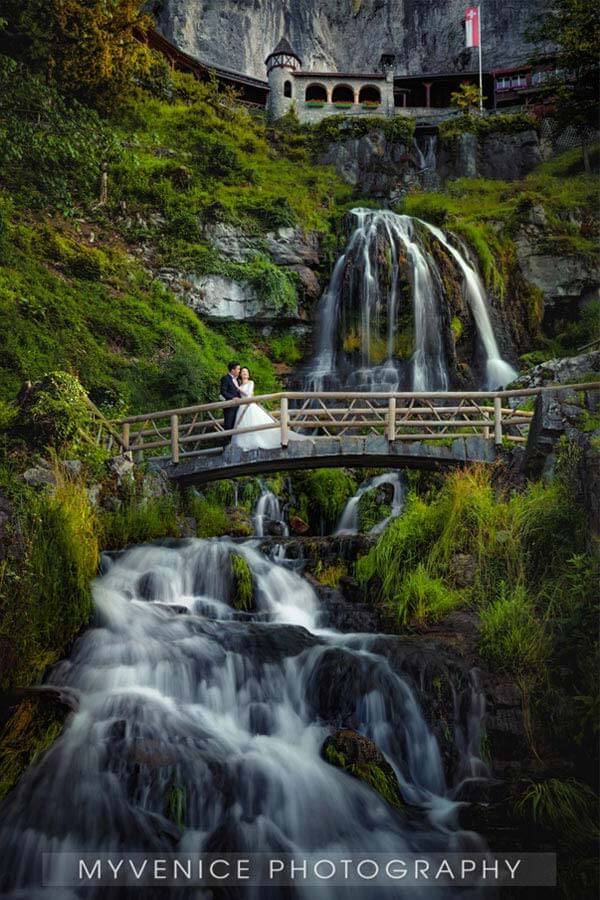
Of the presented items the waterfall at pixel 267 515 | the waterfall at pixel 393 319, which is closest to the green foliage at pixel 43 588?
the waterfall at pixel 267 515

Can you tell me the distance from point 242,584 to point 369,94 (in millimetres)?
28754

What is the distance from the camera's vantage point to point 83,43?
50.1ft

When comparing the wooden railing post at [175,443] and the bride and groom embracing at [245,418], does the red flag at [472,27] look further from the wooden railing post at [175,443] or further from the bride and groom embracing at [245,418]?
the wooden railing post at [175,443]

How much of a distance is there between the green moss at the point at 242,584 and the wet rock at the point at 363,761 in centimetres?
237

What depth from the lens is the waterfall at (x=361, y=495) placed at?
39.9 ft

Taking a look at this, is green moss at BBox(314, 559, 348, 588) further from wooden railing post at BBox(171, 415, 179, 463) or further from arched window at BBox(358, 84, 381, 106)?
arched window at BBox(358, 84, 381, 106)

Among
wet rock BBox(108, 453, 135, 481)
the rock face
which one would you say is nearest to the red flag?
the rock face

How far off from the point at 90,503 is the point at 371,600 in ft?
9.96

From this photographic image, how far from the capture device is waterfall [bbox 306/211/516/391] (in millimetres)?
16500

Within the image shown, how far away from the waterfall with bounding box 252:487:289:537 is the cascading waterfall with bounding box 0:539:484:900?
4.68m

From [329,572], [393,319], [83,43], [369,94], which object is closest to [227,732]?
[329,572]

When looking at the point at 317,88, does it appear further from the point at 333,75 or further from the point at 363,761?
the point at 363,761

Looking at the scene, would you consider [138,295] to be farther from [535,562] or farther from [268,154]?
[535,562]

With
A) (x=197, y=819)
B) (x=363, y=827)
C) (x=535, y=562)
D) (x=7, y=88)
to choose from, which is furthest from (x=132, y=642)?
(x=7, y=88)
